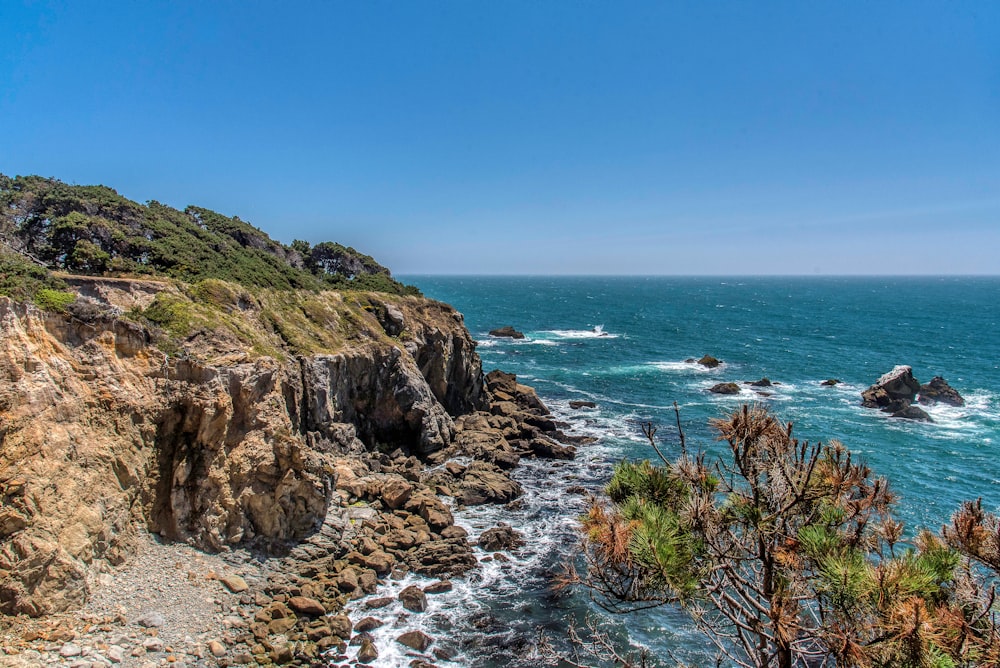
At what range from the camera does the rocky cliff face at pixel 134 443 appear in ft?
58.7

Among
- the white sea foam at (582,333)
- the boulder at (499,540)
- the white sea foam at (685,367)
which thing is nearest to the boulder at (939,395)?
the white sea foam at (685,367)

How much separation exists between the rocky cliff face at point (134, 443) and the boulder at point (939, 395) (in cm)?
6048

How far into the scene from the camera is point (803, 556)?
8.37 m

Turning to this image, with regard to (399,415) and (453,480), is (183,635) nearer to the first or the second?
(453,480)

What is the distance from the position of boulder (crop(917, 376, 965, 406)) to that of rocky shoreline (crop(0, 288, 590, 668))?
49861 millimetres

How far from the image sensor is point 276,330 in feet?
111

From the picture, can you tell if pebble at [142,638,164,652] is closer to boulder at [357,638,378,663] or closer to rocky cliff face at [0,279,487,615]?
rocky cliff face at [0,279,487,615]

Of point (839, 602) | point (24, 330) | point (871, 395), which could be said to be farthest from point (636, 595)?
point (871, 395)

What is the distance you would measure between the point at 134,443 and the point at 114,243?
1772 cm

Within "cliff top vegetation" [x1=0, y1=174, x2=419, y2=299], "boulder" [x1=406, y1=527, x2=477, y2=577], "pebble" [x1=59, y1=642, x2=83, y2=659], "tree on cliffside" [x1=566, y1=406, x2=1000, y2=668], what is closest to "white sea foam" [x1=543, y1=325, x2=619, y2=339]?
"cliff top vegetation" [x1=0, y1=174, x2=419, y2=299]

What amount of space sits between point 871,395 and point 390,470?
163 ft

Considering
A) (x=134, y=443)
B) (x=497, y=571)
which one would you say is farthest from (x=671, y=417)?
(x=134, y=443)

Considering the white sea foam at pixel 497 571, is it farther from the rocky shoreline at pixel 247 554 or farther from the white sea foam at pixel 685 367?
the white sea foam at pixel 685 367

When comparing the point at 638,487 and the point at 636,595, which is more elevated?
the point at 638,487
